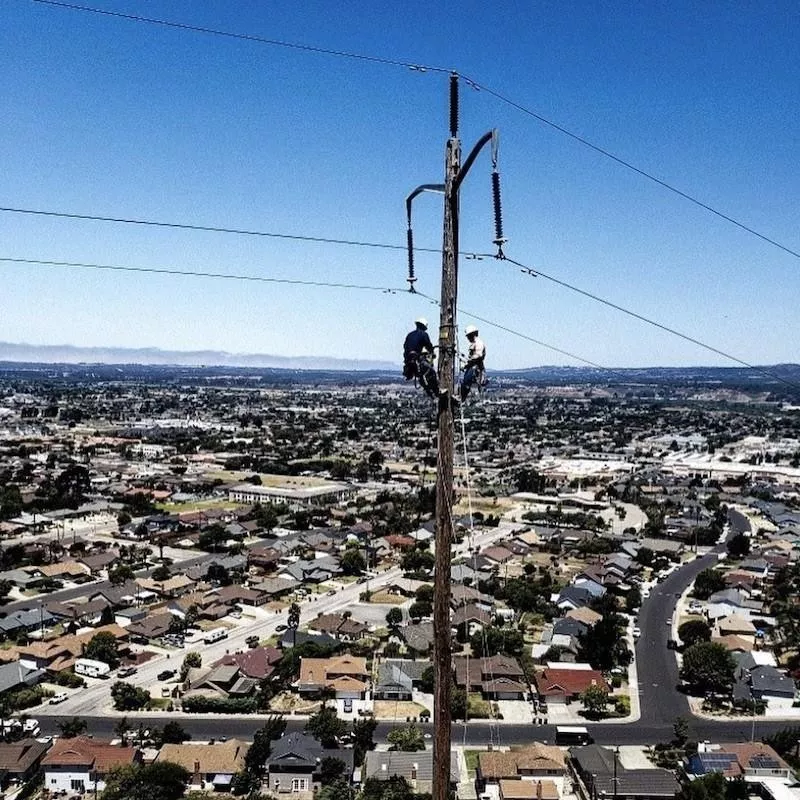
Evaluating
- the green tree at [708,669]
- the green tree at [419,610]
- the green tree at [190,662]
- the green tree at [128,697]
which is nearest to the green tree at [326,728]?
the green tree at [128,697]

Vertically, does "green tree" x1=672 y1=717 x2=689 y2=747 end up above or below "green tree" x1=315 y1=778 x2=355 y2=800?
below

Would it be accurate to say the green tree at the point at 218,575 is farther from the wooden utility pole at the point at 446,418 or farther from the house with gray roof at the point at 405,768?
the wooden utility pole at the point at 446,418

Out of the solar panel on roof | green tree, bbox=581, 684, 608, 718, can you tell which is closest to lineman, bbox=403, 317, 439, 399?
the solar panel on roof

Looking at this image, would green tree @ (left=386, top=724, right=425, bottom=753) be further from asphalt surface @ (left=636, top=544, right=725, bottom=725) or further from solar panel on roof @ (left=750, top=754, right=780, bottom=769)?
solar panel on roof @ (left=750, top=754, right=780, bottom=769)

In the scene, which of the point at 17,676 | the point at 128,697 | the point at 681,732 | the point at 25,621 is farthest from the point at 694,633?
the point at 25,621

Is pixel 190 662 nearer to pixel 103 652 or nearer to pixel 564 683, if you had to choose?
pixel 103 652
